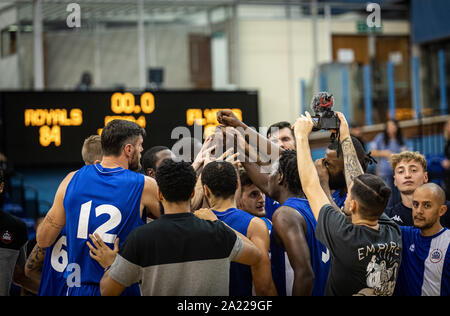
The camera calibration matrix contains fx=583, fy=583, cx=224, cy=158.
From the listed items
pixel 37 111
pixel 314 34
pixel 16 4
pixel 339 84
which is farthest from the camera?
pixel 314 34

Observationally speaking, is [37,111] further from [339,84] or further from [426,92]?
[426,92]

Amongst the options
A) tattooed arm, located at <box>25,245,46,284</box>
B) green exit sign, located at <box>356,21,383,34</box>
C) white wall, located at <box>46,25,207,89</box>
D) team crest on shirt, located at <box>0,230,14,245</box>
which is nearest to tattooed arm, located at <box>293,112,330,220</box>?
tattooed arm, located at <box>25,245,46,284</box>

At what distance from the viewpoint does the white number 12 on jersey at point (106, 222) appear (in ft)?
11.7

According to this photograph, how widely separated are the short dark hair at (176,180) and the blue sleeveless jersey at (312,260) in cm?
82

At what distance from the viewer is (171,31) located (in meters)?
12.8

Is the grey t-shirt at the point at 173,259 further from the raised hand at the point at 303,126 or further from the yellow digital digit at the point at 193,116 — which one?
the yellow digital digit at the point at 193,116

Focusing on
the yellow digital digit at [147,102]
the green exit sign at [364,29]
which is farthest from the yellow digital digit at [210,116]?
the green exit sign at [364,29]

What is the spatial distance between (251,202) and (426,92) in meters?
13.2

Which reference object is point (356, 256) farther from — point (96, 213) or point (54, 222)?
point (54, 222)

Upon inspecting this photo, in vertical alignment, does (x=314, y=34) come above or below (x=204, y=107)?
above

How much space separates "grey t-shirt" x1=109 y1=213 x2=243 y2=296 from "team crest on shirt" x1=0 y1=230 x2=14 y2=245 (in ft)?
4.24

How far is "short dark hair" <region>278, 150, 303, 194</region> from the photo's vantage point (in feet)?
13.1

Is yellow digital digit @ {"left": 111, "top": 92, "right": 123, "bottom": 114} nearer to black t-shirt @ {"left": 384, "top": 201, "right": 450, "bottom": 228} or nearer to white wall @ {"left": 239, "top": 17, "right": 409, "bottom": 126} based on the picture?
white wall @ {"left": 239, "top": 17, "right": 409, "bottom": 126}

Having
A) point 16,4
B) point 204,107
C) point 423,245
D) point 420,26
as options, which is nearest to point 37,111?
point 204,107
